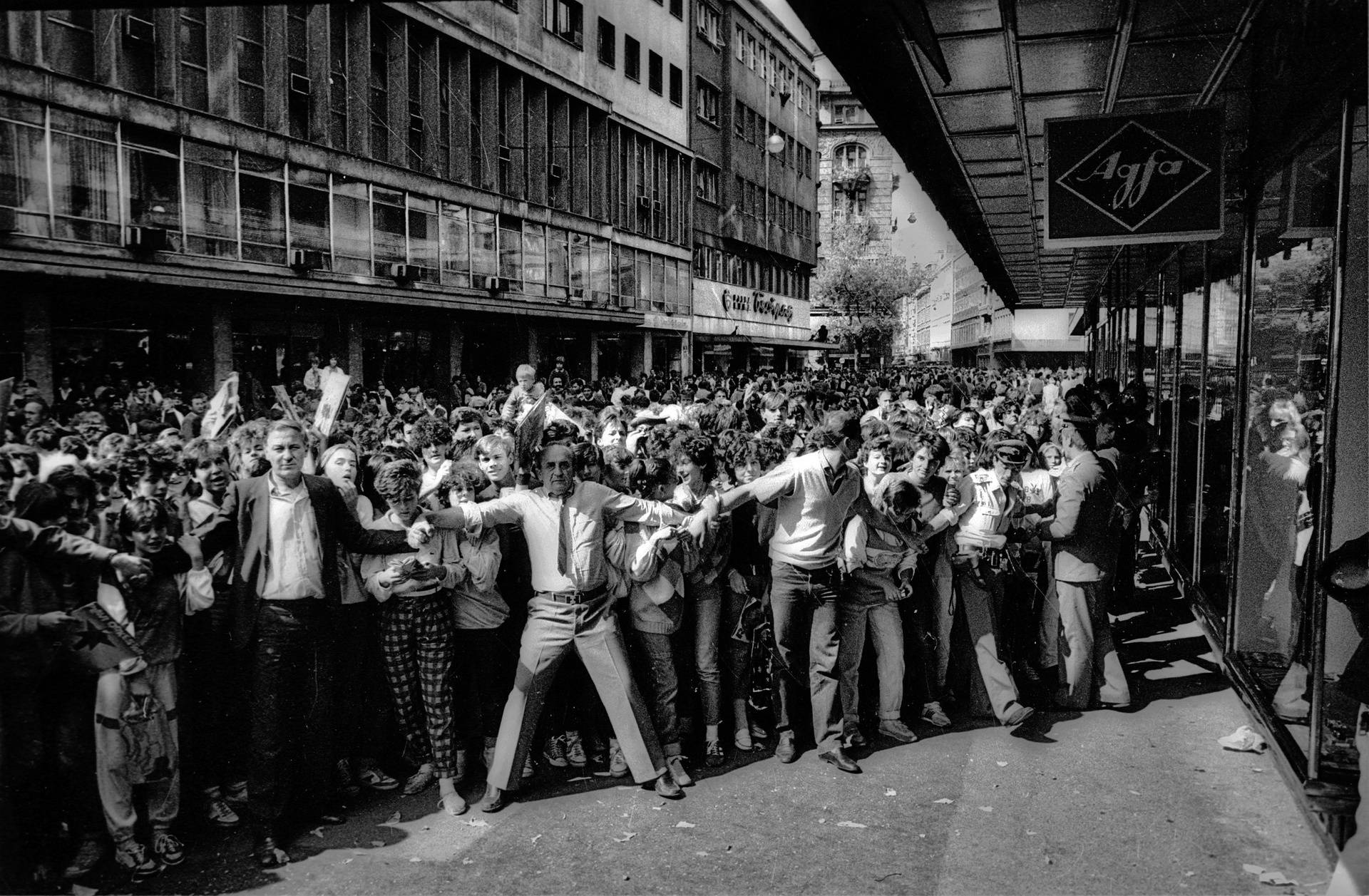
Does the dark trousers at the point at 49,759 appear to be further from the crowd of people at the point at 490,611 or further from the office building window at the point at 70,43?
the office building window at the point at 70,43

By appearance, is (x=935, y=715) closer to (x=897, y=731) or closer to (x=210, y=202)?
(x=897, y=731)

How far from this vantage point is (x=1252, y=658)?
5.45m

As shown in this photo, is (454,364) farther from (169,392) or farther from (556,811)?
(556,811)

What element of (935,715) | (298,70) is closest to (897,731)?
(935,715)

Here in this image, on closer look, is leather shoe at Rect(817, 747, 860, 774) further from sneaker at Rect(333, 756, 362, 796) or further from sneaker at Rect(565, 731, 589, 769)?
sneaker at Rect(333, 756, 362, 796)

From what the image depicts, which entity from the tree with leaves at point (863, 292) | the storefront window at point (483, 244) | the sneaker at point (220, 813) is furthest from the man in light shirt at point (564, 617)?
the tree with leaves at point (863, 292)

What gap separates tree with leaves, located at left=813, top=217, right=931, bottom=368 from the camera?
63.7 metres

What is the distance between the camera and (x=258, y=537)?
4.44 m

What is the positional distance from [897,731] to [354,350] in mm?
20408

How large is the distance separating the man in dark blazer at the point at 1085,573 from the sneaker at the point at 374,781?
395cm

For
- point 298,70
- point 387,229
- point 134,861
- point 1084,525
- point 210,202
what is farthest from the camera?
point 387,229

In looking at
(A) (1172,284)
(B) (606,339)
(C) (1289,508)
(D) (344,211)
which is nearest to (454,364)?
(D) (344,211)

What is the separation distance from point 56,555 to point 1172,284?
33.0 ft

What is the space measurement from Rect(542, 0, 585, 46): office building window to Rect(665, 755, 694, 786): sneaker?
94.1 ft
